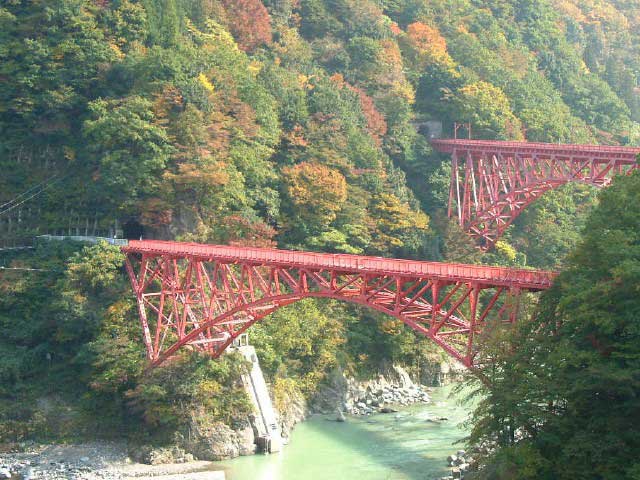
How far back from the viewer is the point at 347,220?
Result: 154 ft

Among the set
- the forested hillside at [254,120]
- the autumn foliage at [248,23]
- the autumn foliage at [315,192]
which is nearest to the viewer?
the forested hillside at [254,120]

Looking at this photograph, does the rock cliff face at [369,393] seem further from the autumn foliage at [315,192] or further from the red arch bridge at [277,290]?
the autumn foliage at [315,192]

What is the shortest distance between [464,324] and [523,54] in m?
47.8

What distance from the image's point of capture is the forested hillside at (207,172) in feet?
121

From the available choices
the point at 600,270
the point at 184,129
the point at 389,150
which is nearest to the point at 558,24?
the point at 389,150

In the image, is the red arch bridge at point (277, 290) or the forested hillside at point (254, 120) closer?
the red arch bridge at point (277, 290)

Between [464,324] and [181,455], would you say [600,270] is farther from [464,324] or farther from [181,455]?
[181,455]

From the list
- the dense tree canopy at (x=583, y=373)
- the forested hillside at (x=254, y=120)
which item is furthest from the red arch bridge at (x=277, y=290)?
the forested hillside at (x=254, y=120)

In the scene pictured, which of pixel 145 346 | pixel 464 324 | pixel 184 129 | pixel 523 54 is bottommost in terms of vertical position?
pixel 145 346

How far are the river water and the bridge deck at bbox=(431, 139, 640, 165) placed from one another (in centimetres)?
1320

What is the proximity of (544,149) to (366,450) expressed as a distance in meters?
19.9

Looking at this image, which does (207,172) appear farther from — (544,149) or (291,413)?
(544,149)

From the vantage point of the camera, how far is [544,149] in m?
49.3

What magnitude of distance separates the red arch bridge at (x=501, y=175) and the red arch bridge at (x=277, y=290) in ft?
51.4
